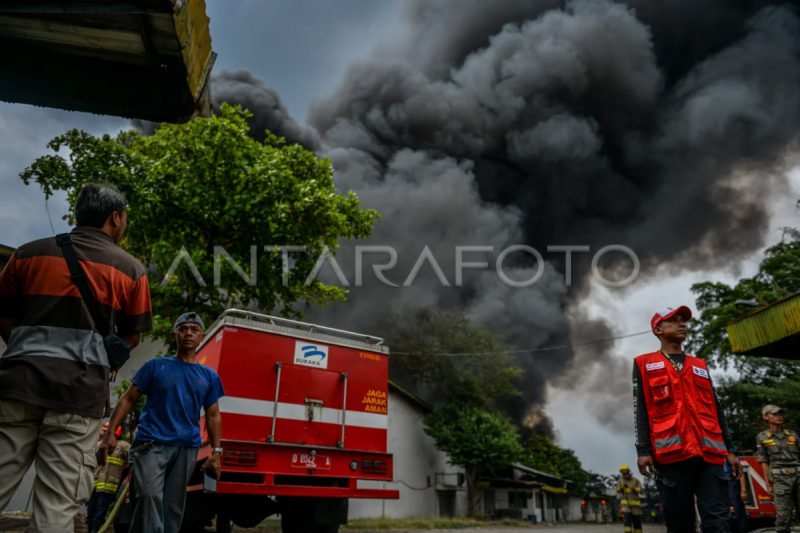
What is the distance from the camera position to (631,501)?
36.3ft

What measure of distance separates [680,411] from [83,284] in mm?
3628

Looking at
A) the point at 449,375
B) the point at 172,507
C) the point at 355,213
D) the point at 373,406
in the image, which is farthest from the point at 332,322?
the point at 172,507

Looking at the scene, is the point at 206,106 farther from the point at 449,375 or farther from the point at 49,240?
the point at 449,375

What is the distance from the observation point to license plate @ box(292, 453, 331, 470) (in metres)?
6.94

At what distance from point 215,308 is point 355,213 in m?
4.21

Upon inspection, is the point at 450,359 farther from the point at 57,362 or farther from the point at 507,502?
the point at 57,362

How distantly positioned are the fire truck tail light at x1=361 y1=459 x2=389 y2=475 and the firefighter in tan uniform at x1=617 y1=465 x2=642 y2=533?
5.64 meters

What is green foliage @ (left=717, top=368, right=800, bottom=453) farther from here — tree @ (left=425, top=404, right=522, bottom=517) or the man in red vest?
the man in red vest

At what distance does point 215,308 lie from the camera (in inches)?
541

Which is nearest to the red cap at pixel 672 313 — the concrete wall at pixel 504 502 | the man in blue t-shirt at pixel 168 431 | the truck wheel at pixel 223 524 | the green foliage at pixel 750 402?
the man in blue t-shirt at pixel 168 431

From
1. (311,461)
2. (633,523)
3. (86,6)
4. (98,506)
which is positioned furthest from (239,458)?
(633,523)

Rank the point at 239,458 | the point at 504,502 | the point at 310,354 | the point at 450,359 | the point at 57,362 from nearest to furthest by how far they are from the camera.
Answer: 1. the point at 57,362
2. the point at 239,458
3. the point at 310,354
4. the point at 504,502
5. the point at 450,359

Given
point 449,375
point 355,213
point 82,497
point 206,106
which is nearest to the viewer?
point 82,497

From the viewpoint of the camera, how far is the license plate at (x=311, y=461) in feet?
22.8
